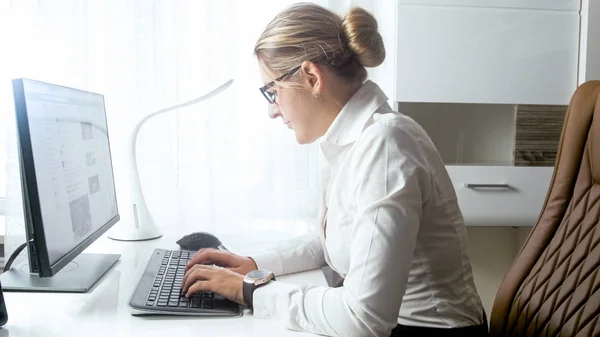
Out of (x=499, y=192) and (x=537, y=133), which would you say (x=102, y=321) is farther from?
(x=537, y=133)

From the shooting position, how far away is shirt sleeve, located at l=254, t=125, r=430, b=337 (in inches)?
32.6

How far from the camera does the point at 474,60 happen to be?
1706 millimetres

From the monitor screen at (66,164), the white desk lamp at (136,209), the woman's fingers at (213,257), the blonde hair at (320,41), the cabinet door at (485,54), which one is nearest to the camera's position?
the monitor screen at (66,164)

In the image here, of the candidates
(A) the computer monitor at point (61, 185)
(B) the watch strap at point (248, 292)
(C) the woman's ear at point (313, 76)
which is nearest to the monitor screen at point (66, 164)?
(A) the computer monitor at point (61, 185)

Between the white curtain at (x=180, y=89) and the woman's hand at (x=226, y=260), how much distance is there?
622 millimetres

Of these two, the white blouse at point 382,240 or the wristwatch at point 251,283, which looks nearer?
the white blouse at point 382,240

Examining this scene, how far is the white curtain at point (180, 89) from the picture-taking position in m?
1.75

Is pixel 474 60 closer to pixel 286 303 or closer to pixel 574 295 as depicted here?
pixel 574 295

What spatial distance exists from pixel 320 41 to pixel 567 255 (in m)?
0.72

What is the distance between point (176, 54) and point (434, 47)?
865 millimetres

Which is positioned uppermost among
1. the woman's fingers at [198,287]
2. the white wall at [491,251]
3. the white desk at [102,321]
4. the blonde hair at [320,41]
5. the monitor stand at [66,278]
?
the blonde hair at [320,41]

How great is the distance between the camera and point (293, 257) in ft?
4.08

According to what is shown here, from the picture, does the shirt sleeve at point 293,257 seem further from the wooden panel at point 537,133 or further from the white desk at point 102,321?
the wooden panel at point 537,133

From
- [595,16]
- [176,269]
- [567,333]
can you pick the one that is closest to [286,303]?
[176,269]
